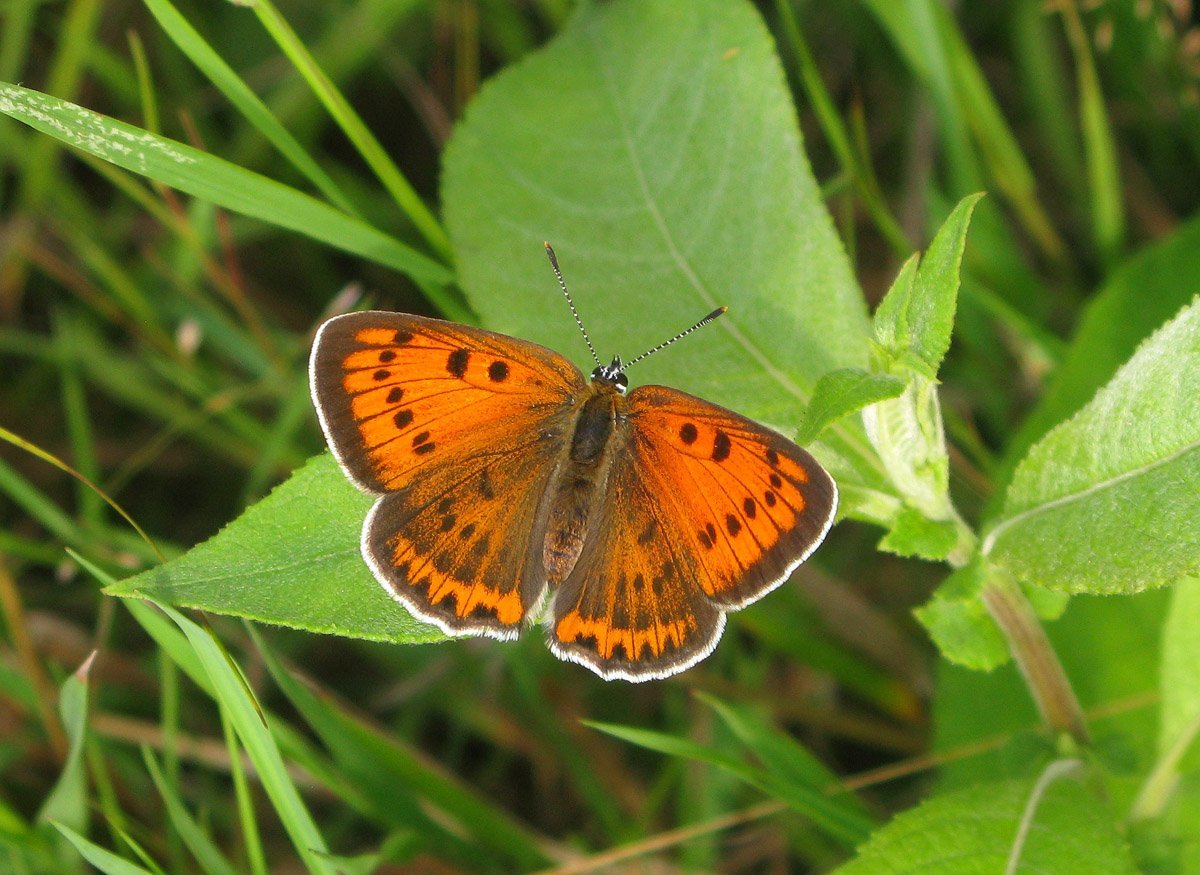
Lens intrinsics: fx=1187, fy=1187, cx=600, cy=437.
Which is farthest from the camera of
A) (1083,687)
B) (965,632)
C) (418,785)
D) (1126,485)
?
(418,785)

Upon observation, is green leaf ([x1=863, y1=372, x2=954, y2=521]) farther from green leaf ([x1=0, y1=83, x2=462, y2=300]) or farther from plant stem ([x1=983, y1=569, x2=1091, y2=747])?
green leaf ([x1=0, y1=83, x2=462, y2=300])

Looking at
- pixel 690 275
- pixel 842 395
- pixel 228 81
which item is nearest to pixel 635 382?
pixel 690 275

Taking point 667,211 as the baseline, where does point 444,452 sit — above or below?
below

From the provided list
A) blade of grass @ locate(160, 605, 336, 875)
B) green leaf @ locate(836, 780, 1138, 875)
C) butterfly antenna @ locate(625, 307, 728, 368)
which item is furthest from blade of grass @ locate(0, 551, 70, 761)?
green leaf @ locate(836, 780, 1138, 875)

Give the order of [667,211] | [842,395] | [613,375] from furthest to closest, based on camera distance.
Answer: [667,211] → [613,375] → [842,395]

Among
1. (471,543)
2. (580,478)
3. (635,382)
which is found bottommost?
(471,543)

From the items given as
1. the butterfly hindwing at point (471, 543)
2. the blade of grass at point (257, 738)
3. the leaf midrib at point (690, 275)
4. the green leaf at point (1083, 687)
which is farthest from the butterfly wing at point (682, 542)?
the green leaf at point (1083, 687)

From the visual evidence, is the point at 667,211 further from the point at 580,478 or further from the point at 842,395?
the point at 842,395
